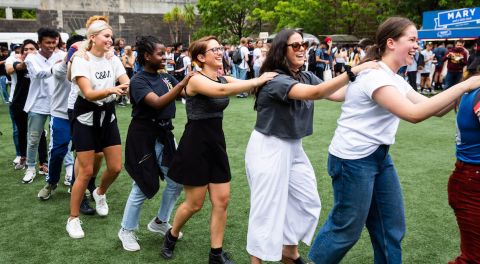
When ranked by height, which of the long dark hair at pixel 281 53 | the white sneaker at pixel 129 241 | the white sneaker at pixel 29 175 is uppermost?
the long dark hair at pixel 281 53

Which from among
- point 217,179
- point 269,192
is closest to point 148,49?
point 217,179

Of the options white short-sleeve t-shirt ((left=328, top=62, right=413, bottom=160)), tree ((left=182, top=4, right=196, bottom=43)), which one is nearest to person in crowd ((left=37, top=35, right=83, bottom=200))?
white short-sleeve t-shirt ((left=328, top=62, right=413, bottom=160))

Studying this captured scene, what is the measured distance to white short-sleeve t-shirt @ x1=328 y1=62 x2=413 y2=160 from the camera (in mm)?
2674

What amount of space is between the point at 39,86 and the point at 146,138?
2783 millimetres

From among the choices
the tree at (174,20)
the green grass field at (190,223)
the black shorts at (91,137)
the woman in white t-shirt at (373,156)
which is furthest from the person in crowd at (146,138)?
the tree at (174,20)

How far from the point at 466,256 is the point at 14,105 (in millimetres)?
6175

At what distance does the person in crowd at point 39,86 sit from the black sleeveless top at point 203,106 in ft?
9.45

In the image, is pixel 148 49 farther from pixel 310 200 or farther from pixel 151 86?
pixel 310 200

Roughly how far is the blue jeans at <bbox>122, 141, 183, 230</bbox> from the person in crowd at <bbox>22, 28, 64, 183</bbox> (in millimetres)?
2440

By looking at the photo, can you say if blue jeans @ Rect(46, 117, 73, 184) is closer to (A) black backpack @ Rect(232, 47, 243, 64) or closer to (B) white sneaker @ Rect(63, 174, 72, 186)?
(B) white sneaker @ Rect(63, 174, 72, 186)

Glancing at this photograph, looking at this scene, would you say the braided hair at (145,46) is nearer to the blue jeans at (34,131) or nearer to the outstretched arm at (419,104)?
the outstretched arm at (419,104)

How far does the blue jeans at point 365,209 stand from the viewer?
9.16 feet

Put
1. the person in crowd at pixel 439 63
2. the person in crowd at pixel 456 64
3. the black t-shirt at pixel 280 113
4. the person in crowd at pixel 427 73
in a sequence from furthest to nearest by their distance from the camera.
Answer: the person in crowd at pixel 439 63
the person in crowd at pixel 427 73
the person in crowd at pixel 456 64
the black t-shirt at pixel 280 113

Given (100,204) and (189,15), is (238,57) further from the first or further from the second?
(189,15)
